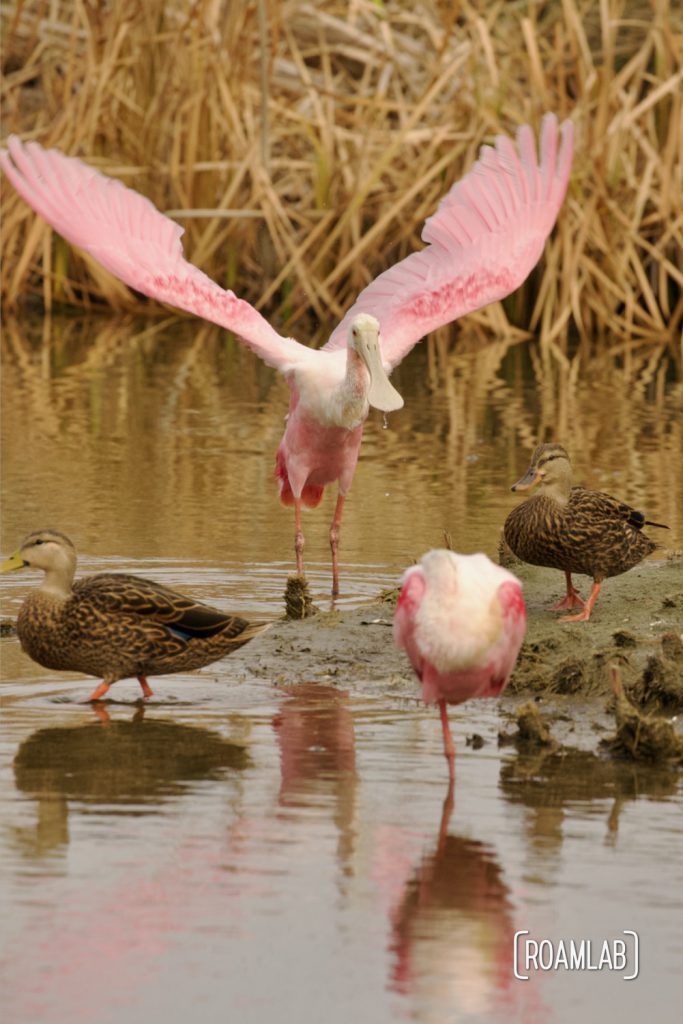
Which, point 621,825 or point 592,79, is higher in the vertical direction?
point 592,79

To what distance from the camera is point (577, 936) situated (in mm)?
5238

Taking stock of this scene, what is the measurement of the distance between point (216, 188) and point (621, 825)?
13.9m

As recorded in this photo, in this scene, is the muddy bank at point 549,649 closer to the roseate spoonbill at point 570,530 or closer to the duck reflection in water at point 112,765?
the roseate spoonbill at point 570,530

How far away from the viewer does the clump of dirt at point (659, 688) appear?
727 cm

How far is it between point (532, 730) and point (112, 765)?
139 cm

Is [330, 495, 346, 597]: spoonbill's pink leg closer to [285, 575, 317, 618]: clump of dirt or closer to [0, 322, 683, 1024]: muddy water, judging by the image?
[0, 322, 683, 1024]: muddy water

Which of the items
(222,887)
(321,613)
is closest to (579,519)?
(321,613)

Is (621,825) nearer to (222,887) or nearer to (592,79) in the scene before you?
(222,887)

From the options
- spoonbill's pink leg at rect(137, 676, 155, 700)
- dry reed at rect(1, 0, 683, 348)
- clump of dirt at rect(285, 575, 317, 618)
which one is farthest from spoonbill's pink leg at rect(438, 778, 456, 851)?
dry reed at rect(1, 0, 683, 348)

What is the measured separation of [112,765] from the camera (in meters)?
6.72

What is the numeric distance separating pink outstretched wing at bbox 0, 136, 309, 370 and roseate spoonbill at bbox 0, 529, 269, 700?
237 centimetres

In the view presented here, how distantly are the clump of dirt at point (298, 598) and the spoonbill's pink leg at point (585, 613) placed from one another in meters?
1.09

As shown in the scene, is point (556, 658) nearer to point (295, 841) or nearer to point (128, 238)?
point (295, 841)

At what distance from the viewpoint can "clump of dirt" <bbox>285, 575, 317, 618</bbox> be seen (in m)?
8.76
